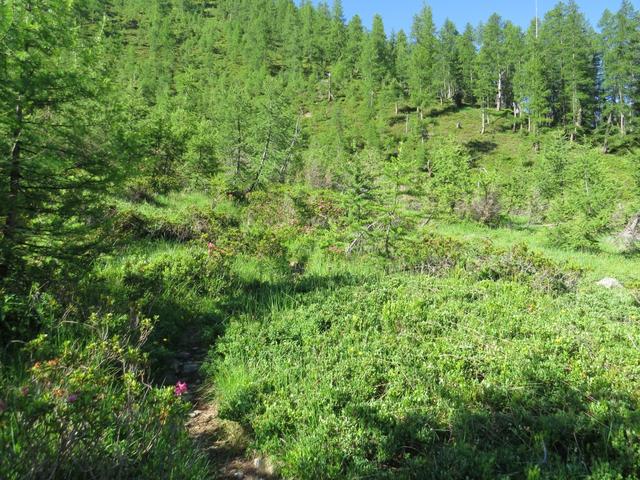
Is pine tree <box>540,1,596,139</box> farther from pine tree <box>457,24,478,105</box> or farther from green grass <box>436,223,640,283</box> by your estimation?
green grass <box>436,223,640,283</box>

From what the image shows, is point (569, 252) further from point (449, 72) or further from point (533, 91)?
point (449, 72)

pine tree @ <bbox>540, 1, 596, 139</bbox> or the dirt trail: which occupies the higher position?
pine tree @ <bbox>540, 1, 596, 139</bbox>

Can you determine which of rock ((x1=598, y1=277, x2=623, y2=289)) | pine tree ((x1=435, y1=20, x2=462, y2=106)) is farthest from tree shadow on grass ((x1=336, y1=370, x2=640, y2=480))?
pine tree ((x1=435, y1=20, x2=462, y2=106))

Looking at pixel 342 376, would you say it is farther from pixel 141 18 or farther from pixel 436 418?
pixel 141 18

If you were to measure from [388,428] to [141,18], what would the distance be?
117 meters

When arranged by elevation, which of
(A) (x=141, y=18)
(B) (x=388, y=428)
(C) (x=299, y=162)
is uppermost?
(A) (x=141, y=18)

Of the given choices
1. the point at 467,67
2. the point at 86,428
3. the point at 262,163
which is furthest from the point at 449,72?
the point at 86,428

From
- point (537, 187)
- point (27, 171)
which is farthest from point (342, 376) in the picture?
point (537, 187)

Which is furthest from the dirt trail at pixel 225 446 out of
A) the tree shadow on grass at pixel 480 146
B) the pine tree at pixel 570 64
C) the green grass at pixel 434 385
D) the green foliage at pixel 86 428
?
the pine tree at pixel 570 64

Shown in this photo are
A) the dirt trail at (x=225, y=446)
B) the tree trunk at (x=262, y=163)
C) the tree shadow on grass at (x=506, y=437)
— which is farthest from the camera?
the tree trunk at (x=262, y=163)

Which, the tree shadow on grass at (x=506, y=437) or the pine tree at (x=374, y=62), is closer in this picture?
the tree shadow on grass at (x=506, y=437)

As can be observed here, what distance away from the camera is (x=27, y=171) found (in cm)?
422

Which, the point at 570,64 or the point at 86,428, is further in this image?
the point at 570,64

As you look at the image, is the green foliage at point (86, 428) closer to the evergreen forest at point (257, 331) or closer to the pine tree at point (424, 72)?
the evergreen forest at point (257, 331)
